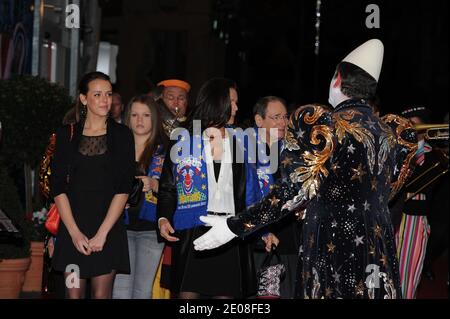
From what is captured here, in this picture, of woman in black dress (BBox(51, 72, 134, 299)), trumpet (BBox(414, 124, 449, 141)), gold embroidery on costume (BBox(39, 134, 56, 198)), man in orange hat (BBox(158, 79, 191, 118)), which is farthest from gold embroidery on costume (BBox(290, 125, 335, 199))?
man in orange hat (BBox(158, 79, 191, 118))

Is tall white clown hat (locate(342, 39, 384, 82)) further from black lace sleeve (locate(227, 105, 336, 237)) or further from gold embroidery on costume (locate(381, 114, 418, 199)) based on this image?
black lace sleeve (locate(227, 105, 336, 237))

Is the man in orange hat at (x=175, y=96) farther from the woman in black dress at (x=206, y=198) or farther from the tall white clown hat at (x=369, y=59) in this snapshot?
the tall white clown hat at (x=369, y=59)

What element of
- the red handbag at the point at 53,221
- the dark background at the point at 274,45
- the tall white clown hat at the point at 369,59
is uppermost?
the dark background at the point at 274,45

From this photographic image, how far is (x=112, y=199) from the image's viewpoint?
6852 millimetres

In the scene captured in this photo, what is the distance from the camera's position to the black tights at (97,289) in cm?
678

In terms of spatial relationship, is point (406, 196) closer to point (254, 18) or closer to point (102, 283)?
point (102, 283)

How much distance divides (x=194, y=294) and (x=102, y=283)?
62cm

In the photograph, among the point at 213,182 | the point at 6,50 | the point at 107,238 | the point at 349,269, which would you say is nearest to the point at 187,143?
the point at 213,182

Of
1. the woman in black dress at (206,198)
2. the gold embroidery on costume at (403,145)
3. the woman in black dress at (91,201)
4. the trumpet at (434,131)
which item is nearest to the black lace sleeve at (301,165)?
the gold embroidery on costume at (403,145)

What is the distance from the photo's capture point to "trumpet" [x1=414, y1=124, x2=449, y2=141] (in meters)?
8.80

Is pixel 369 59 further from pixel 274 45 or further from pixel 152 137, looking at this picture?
pixel 274 45

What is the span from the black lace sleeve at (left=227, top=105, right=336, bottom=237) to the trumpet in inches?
148

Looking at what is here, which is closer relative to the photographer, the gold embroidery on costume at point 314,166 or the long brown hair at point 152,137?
the gold embroidery on costume at point 314,166

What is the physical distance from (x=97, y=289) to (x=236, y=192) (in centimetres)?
114
